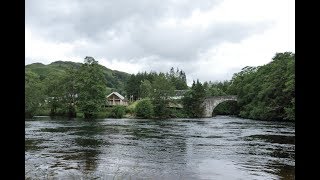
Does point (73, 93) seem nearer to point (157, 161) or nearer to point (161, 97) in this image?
point (161, 97)

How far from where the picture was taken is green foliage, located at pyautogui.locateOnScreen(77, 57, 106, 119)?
73.8m

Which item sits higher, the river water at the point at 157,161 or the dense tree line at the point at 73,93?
the dense tree line at the point at 73,93

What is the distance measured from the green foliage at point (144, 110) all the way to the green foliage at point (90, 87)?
10.0m

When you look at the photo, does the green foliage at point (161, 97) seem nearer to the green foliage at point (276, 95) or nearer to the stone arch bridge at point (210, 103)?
the stone arch bridge at point (210, 103)

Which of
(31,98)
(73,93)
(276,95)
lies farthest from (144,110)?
(276,95)

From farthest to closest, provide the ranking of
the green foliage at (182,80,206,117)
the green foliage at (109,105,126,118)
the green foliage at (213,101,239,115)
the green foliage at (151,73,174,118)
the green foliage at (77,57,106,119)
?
the green foliage at (213,101,239,115), the green foliage at (182,80,206,117), the green foliage at (151,73,174,118), the green foliage at (109,105,126,118), the green foliage at (77,57,106,119)

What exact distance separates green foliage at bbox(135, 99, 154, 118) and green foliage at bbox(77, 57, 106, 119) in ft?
32.9

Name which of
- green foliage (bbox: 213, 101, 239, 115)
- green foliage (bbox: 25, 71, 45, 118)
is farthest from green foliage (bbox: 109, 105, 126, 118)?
green foliage (bbox: 213, 101, 239, 115)

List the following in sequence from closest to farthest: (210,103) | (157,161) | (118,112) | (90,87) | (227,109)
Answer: (157,161)
(90,87)
(118,112)
(210,103)
(227,109)

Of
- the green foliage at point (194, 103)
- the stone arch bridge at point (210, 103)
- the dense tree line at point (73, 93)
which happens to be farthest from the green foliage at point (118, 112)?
the green foliage at point (194, 103)

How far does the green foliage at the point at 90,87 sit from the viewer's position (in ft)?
242

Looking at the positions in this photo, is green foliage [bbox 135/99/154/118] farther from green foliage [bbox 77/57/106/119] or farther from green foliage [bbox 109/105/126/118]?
green foliage [bbox 77/57/106/119]

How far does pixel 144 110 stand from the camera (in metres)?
81.5

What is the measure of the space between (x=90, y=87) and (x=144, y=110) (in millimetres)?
14160
